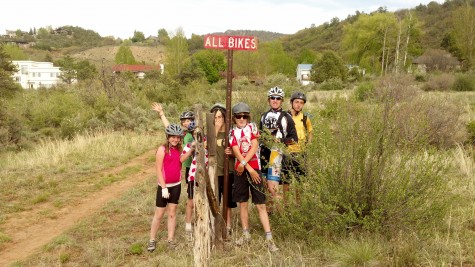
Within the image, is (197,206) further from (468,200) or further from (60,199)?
(60,199)

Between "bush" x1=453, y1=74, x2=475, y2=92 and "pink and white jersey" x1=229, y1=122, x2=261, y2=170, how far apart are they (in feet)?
90.2

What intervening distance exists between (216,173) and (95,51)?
413ft

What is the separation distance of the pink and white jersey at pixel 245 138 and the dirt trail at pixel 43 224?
3183 millimetres

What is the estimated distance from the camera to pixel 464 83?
27953 mm

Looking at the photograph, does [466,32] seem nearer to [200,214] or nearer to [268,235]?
[268,235]

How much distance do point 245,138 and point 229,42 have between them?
1.09 m

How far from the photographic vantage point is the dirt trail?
570 cm

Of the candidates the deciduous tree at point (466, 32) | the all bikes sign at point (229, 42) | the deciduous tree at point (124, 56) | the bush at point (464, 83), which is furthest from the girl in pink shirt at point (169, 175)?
the deciduous tree at point (124, 56)

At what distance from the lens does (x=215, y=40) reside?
183 inches

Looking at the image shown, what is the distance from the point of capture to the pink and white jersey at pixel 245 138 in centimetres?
480

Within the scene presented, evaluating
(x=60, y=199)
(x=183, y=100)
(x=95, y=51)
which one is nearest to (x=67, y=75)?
(x=183, y=100)

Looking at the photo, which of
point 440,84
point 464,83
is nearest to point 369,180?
point 440,84

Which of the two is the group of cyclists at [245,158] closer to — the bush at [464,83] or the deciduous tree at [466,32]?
the bush at [464,83]

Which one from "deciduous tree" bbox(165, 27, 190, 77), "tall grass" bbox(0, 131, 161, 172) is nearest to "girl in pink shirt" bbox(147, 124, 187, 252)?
"tall grass" bbox(0, 131, 161, 172)
